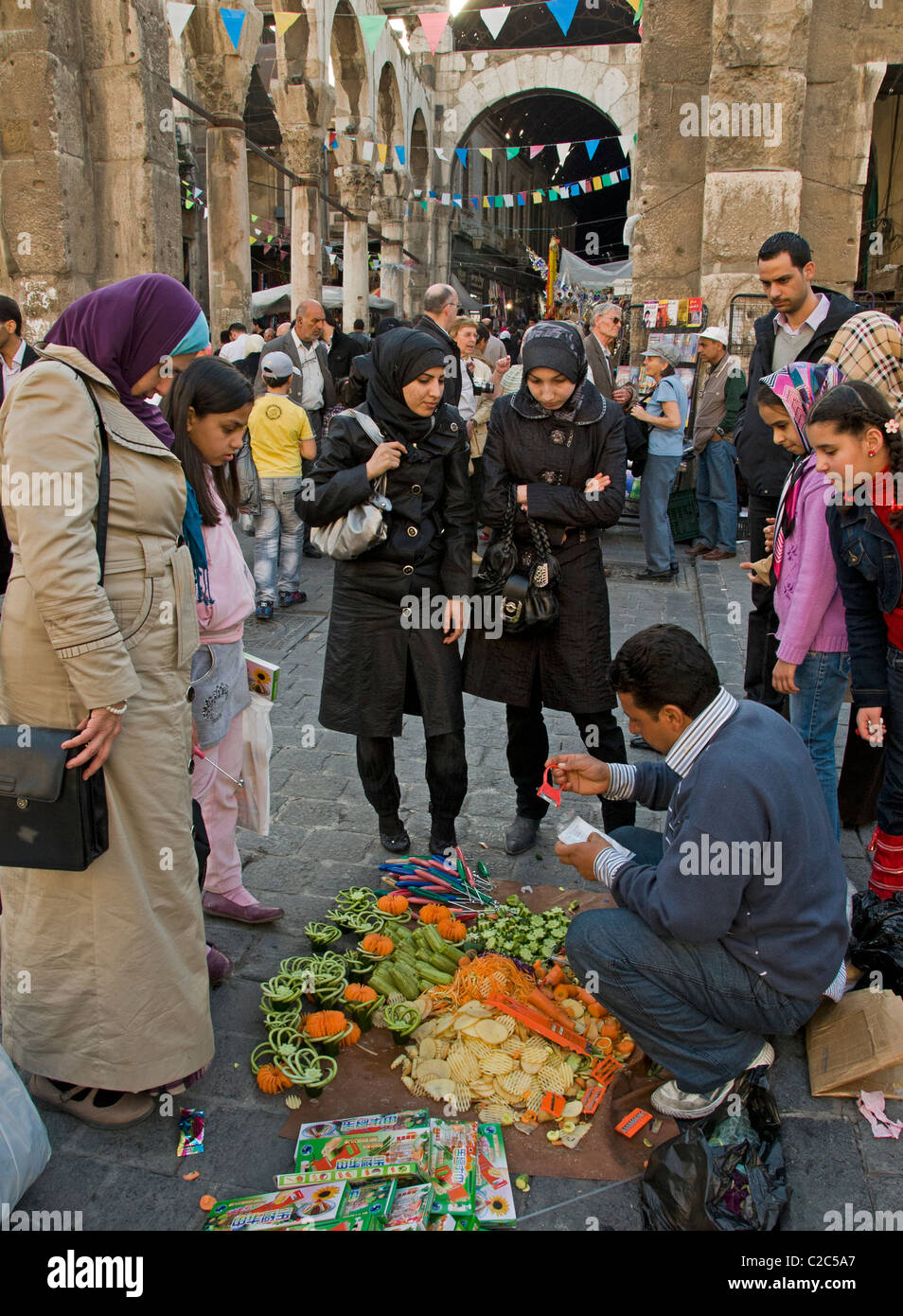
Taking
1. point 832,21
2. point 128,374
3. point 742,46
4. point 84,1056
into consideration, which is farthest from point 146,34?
point 84,1056

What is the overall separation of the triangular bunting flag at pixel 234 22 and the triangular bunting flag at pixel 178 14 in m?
0.37

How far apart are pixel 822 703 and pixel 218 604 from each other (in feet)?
7.81

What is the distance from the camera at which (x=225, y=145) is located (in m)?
12.5

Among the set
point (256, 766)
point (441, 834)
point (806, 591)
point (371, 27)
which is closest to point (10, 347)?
point (256, 766)

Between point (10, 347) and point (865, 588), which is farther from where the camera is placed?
point (10, 347)

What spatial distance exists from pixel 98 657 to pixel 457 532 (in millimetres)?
1936

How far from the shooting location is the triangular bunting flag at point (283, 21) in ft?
46.3

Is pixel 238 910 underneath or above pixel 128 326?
underneath

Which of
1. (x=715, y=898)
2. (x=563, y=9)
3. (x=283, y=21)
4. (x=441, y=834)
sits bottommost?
(x=441, y=834)

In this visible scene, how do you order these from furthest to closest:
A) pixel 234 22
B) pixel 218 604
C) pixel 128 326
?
pixel 234 22
pixel 218 604
pixel 128 326

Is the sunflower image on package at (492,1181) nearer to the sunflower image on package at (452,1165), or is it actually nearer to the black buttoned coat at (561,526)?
the sunflower image on package at (452,1165)

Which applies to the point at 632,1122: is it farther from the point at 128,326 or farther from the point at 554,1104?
the point at 128,326

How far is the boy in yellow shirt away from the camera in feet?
25.1

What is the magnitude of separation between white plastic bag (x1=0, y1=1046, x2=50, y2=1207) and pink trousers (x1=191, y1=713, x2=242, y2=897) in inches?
46.6
